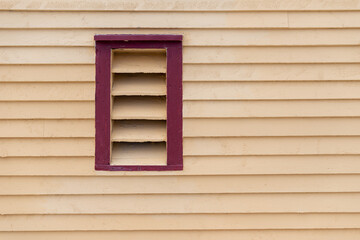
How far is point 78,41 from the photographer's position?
8.61 feet

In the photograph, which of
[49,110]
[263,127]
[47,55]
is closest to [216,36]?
[263,127]

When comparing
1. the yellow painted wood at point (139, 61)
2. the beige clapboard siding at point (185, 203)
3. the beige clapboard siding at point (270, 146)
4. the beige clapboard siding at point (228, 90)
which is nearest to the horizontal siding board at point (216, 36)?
the yellow painted wood at point (139, 61)

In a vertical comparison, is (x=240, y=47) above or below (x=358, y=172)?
above

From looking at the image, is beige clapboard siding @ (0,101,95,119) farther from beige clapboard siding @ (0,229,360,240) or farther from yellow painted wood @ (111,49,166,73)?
beige clapboard siding @ (0,229,360,240)

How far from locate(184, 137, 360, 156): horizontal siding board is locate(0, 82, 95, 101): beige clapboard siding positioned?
0.91 m

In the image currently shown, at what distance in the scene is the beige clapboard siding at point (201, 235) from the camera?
8.83ft

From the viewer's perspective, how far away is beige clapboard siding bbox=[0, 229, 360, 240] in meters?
2.69

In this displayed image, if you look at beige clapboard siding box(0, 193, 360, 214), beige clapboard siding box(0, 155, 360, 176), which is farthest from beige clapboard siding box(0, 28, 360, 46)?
beige clapboard siding box(0, 193, 360, 214)

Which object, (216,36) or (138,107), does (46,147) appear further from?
(216,36)
